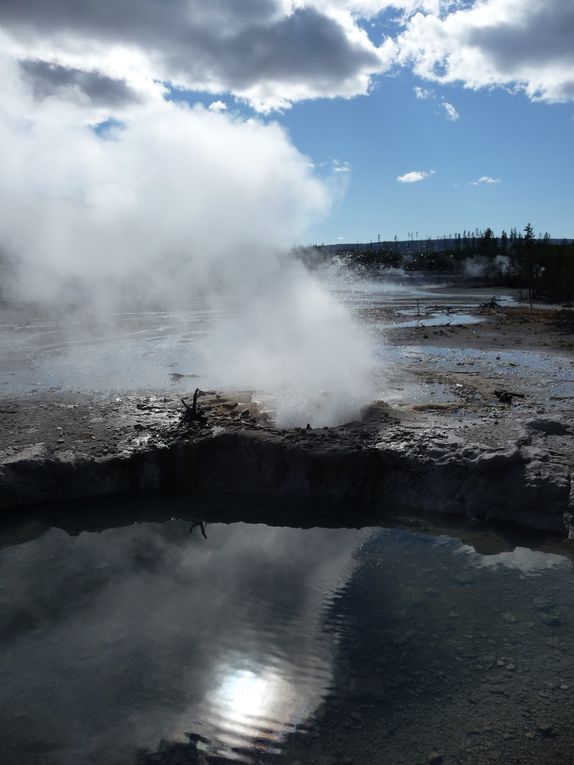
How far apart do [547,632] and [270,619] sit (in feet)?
6.19

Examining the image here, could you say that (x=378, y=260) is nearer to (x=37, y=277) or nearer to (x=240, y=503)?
(x=37, y=277)

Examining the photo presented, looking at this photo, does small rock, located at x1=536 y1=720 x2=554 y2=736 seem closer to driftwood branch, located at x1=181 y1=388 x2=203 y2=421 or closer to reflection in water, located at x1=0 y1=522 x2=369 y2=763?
reflection in water, located at x1=0 y1=522 x2=369 y2=763

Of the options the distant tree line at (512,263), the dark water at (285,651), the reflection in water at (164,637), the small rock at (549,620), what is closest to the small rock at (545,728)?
the dark water at (285,651)

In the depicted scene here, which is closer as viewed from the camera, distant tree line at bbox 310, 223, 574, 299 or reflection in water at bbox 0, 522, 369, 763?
reflection in water at bbox 0, 522, 369, 763

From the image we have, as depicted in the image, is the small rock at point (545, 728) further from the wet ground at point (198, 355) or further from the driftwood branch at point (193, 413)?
the wet ground at point (198, 355)

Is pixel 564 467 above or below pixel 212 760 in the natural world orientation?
above

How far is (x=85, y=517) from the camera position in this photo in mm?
5699

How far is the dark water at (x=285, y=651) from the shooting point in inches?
122

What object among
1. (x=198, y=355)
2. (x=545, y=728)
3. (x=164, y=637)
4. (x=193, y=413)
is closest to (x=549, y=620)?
(x=545, y=728)

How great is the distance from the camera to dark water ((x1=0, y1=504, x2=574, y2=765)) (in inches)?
122

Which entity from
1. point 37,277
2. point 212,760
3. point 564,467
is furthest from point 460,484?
point 37,277

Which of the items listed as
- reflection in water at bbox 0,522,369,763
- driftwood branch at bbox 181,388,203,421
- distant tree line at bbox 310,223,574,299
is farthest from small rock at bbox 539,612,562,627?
distant tree line at bbox 310,223,574,299

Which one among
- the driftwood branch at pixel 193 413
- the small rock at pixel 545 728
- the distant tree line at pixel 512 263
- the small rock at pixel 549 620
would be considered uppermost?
the distant tree line at pixel 512 263

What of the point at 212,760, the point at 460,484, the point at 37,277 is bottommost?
the point at 212,760
